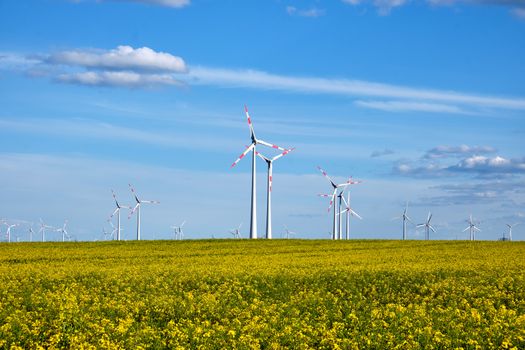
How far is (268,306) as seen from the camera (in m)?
26.7

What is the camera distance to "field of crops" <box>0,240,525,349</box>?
20109mm

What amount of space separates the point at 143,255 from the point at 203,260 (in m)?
10.3

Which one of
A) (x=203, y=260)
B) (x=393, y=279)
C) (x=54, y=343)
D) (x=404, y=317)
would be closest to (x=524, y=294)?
(x=393, y=279)

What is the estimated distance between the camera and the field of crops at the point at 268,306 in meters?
20.1

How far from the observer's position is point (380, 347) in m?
19.2

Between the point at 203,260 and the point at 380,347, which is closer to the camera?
the point at 380,347

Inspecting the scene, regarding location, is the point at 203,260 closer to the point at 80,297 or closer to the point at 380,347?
the point at 80,297

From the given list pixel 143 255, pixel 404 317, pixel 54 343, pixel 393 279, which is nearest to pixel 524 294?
pixel 393 279

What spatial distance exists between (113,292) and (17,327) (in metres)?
11.4

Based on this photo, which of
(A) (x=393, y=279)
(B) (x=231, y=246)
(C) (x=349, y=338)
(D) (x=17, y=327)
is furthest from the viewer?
(B) (x=231, y=246)

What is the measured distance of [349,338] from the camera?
68.1ft

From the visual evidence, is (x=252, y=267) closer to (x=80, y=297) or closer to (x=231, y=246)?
(x=80, y=297)

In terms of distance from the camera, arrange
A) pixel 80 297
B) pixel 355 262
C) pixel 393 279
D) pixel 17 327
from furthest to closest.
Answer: pixel 355 262 → pixel 393 279 → pixel 80 297 → pixel 17 327

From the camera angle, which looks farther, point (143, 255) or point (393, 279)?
point (143, 255)
